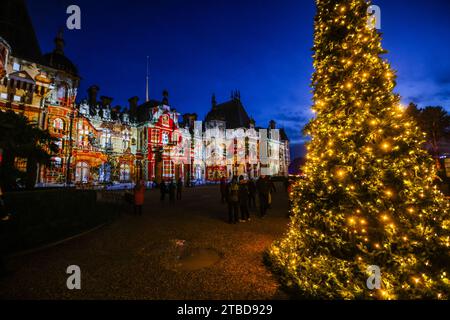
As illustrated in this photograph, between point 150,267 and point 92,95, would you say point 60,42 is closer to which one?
point 92,95

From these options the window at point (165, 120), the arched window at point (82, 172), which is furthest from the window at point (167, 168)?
the arched window at point (82, 172)

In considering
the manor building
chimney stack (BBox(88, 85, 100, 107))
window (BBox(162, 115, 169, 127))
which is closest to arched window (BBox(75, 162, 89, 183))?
the manor building

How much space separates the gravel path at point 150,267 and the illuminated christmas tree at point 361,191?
3.13 ft

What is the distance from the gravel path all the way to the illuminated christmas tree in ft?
3.13

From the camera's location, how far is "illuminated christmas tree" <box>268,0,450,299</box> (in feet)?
10.0

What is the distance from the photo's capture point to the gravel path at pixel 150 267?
11.9ft

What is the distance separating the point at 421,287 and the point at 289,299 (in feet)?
5.87

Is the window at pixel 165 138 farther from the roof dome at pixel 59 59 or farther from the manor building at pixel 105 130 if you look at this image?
the roof dome at pixel 59 59

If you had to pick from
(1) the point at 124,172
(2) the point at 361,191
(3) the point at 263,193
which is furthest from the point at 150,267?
(1) the point at 124,172

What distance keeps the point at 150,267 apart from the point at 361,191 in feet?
14.6

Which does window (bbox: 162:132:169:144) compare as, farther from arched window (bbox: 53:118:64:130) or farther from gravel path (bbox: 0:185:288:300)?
gravel path (bbox: 0:185:288:300)

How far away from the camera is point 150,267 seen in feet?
15.3

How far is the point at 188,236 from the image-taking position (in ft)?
23.0
